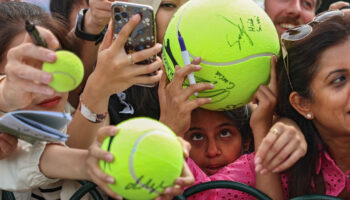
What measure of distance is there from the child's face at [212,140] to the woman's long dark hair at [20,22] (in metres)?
0.74

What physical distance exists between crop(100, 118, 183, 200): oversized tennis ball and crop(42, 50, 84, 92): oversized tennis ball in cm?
21

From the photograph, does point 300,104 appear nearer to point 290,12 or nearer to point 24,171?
point 24,171

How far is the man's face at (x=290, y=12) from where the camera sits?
11.0 ft

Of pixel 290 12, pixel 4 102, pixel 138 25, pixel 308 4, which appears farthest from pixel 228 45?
pixel 308 4

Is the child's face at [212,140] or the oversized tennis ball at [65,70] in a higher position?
the oversized tennis ball at [65,70]

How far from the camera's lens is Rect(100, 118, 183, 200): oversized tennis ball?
1338mm

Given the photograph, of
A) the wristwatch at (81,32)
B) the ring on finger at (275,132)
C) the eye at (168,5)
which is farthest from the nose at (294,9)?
the ring on finger at (275,132)

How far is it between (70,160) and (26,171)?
0.71 feet

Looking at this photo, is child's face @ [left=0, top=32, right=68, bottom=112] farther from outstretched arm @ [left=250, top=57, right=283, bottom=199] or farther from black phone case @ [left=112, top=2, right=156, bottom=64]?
outstretched arm @ [left=250, top=57, right=283, bottom=199]

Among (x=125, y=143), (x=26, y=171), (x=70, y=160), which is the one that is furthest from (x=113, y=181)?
(x=26, y=171)

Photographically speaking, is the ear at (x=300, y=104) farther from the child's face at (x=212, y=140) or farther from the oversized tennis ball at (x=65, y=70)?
the oversized tennis ball at (x=65, y=70)

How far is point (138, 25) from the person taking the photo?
184 cm

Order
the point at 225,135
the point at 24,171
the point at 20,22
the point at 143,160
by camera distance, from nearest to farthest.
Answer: the point at 143,160, the point at 24,171, the point at 20,22, the point at 225,135

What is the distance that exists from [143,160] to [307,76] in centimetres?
101
